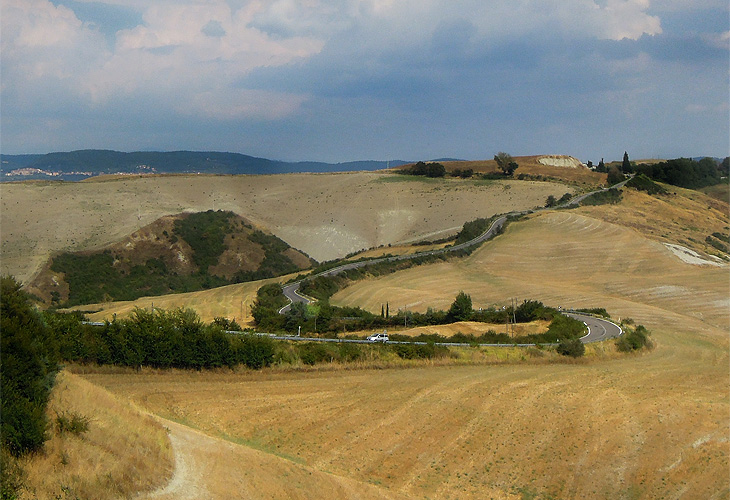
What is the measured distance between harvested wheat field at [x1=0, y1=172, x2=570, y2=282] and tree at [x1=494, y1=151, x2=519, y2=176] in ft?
42.9

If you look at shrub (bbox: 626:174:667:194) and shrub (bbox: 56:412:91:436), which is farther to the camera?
shrub (bbox: 626:174:667:194)

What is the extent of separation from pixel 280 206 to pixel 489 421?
115 meters

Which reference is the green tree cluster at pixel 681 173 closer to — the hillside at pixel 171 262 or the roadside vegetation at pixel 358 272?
the roadside vegetation at pixel 358 272

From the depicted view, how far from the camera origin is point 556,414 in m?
27.8

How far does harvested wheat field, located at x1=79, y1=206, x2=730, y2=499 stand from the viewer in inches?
852

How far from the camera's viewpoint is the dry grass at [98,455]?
14.5m

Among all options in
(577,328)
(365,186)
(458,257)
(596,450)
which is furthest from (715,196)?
(596,450)

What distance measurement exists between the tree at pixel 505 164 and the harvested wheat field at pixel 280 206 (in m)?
13.1

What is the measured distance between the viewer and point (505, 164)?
520 feet

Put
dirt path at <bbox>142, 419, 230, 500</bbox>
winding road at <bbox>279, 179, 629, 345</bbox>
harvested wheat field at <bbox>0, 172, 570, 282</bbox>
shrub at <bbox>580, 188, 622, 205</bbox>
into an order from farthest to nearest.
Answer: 1. shrub at <bbox>580, 188, 622, 205</bbox>
2. harvested wheat field at <bbox>0, 172, 570, 282</bbox>
3. winding road at <bbox>279, 179, 629, 345</bbox>
4. dirt path at <bbox>142, 419, 230, 500</bbox>

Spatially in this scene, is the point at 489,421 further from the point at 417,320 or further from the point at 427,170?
the point at 427,170

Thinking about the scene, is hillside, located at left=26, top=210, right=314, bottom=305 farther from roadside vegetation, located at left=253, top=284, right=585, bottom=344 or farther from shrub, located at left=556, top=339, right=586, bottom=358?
shrub, located at left=556, top=339, right=586, bottom=358

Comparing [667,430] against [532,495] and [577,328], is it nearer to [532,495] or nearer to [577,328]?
[532,495]

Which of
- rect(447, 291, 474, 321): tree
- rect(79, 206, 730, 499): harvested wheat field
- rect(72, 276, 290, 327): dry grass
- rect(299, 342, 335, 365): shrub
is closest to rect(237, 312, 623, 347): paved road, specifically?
rect(299, 342, 335, 365): shrub
